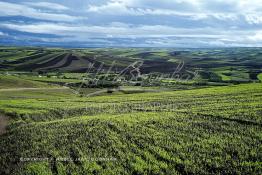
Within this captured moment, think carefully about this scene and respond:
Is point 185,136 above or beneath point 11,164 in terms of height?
above

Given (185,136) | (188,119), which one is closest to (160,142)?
(185,136)

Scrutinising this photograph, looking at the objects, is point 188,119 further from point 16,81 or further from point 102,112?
point 16,81

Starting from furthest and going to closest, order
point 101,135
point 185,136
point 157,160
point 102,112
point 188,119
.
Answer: point 102,112 < point 188,119 < point 101,135 < point 185,136 < point 157,160

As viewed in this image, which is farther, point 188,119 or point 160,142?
point 188,119

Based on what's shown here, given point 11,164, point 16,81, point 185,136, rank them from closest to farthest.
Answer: point 11,164 → point 185,136 → point 16,81

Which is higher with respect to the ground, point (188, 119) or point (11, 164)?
point (188, 119)

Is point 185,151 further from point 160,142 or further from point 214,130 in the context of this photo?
point 214,130

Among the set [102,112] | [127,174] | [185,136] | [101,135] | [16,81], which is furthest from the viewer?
[16,81]

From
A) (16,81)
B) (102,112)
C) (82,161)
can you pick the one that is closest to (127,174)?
(82,161)

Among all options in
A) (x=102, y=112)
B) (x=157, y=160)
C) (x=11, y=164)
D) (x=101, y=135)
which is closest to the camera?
(x=157, y=160)
